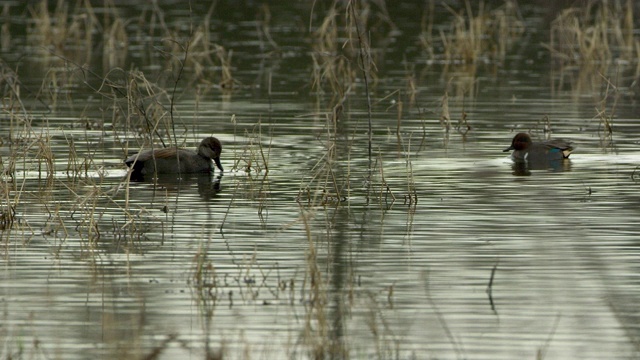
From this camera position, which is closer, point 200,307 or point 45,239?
point 200,307

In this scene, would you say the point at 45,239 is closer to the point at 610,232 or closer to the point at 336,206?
the point at 336,206

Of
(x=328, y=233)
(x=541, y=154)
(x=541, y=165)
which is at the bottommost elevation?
(x=541, y=165)

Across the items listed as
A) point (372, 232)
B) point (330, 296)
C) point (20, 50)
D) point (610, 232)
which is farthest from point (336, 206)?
point (20, 50)

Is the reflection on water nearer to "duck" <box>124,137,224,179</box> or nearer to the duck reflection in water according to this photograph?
the duck reflection in water

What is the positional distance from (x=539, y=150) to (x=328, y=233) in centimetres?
607

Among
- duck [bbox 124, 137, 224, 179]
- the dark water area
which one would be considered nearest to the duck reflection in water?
the dark water area

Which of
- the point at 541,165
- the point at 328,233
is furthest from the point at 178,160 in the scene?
the point at 328,233

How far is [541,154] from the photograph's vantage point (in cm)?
1844

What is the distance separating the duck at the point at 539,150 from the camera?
18406mm

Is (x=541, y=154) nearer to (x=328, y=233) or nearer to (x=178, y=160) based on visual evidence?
(x=178, y=160)

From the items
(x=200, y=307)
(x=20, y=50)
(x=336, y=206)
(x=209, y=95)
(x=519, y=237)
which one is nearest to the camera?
(x=200, y=307)

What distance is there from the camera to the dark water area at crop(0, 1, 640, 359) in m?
9.27

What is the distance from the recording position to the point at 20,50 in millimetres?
33938

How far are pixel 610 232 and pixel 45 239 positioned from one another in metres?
4.57
